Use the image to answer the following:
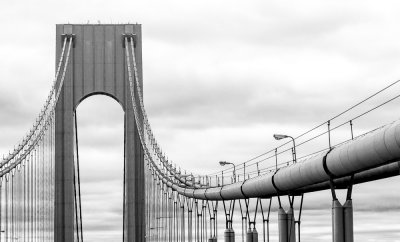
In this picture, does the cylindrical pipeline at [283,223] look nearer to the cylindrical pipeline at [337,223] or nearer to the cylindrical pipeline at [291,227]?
the cylindrical pipeline at [291,227]

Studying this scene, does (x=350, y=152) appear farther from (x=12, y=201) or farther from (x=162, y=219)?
(x=162, y=219)

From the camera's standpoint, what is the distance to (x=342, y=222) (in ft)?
68.7

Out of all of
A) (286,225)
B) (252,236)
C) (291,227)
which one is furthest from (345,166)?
(252,236)

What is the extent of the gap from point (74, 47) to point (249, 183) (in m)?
44.5

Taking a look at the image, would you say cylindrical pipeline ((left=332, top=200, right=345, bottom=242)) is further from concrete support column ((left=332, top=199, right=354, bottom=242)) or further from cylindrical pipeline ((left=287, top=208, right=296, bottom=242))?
cylindrical pipeline ((left=287, top=208, right=296, bottom=242))

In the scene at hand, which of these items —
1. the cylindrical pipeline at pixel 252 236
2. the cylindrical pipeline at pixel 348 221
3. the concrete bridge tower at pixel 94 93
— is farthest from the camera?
the concrete bridge tower at pixel 94 93

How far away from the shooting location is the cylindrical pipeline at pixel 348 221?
2064 cm

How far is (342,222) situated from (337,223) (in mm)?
120

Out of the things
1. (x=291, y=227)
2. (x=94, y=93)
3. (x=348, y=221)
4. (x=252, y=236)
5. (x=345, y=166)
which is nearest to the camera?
(x=345, y=166)

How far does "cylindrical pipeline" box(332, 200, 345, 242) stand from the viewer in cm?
2070

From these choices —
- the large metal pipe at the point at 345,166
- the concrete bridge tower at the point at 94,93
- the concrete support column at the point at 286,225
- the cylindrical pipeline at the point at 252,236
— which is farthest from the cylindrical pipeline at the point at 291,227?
the concrete bridge tower at the point at 94,93

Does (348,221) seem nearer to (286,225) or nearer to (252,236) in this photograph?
(286,225)

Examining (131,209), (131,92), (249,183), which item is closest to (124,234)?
(131,209)

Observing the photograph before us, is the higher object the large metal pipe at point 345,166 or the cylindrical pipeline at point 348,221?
the large metal pipe at point 345,166
